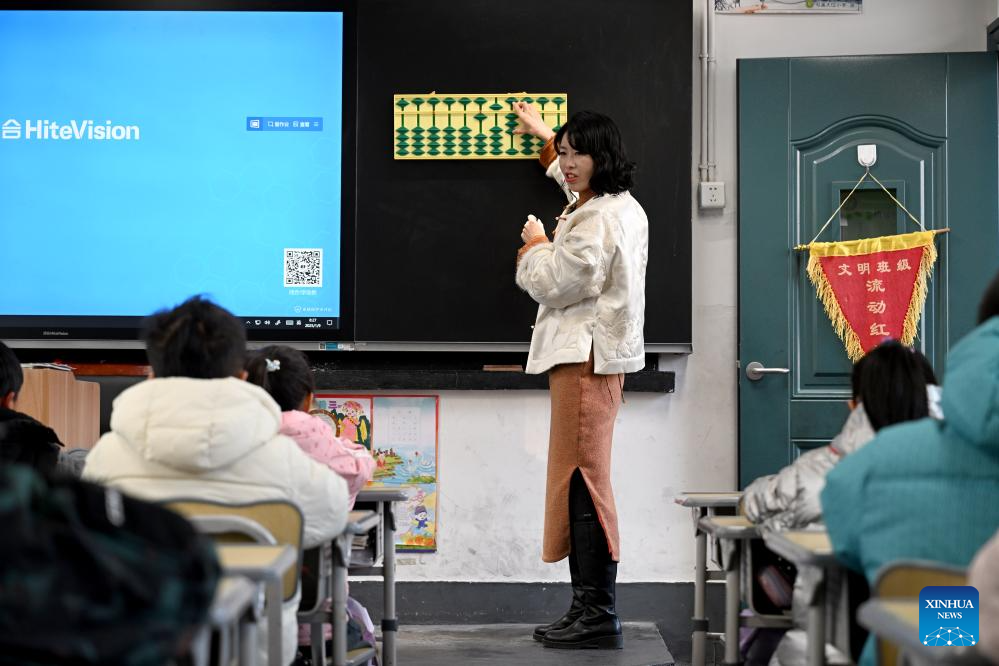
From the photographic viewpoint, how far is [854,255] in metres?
4.20

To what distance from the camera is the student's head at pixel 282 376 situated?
2832mm

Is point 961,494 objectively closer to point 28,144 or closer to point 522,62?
point 522,62

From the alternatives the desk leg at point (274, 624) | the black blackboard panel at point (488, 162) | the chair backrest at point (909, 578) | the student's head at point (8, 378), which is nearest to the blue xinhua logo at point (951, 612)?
the chair backrest at point (909, 578)

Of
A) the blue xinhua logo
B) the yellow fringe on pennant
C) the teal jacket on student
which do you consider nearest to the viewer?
the blue xinhua logo

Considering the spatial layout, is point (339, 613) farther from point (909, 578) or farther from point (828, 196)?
point (828, 196)

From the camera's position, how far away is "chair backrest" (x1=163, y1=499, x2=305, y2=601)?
185 centimetres

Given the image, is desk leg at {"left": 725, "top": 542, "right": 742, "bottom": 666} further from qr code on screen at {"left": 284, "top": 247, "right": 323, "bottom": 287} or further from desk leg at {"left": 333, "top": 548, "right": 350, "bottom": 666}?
qr code on screen at {"left": 284, "top": 247, "right": 323, "bottom": 287}

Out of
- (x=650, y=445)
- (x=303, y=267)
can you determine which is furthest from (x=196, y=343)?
(x=650, y=445)

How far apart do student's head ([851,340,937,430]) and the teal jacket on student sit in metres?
0.46

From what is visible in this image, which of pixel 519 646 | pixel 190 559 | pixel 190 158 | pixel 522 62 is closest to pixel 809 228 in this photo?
pixel 522 62

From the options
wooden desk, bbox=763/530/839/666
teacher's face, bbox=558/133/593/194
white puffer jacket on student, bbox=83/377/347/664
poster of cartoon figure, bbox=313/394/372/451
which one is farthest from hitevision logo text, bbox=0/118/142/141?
wooden desk, bbox=763/530/839/666

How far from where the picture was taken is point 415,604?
4.28 m

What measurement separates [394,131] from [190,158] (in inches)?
30.7

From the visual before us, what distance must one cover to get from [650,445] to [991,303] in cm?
272
